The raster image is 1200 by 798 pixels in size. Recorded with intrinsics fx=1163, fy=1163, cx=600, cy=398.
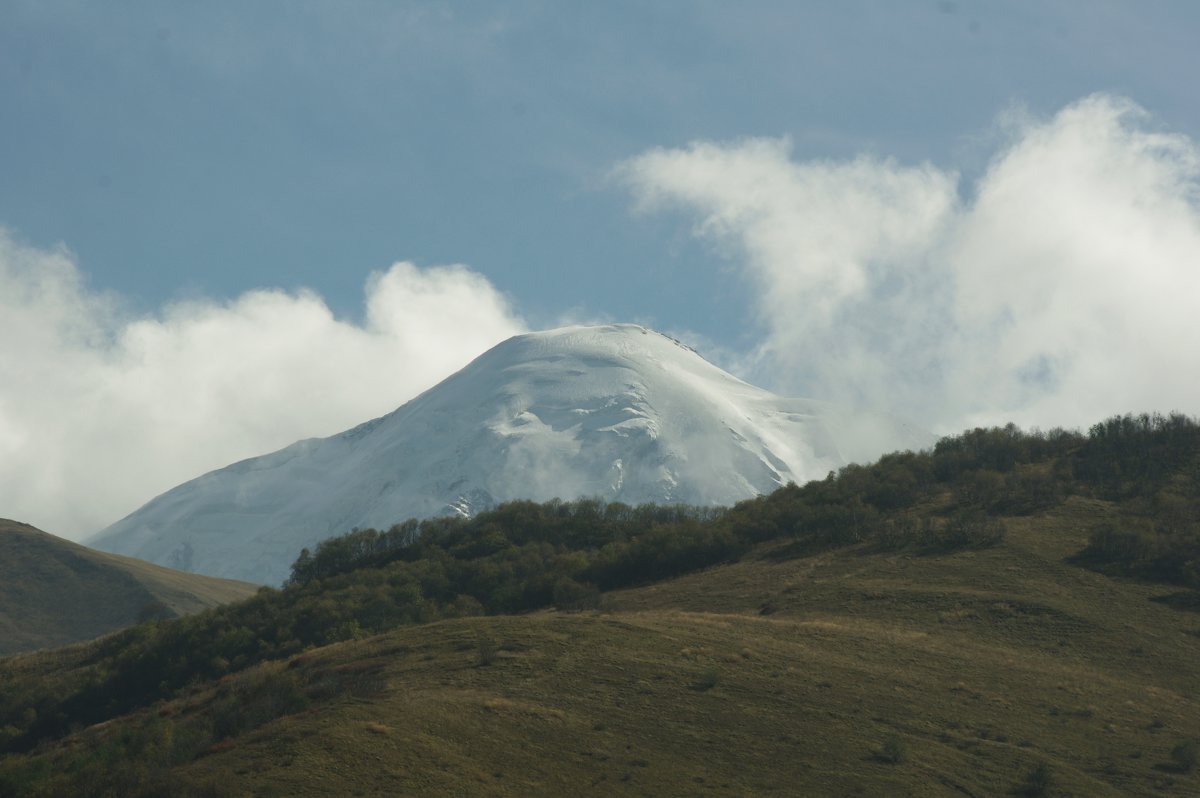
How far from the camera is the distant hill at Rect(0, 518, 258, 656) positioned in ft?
472

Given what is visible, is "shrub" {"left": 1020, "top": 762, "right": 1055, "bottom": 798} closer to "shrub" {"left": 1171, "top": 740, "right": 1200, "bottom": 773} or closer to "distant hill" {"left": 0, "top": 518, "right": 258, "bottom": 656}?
"shrub" {"left": 1171, "top": 740, "right": 1200, "bottom": 773}

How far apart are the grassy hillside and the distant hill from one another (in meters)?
48.3

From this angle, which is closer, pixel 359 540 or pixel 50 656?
pixel 50 656

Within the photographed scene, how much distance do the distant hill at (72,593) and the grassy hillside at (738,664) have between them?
4827cm

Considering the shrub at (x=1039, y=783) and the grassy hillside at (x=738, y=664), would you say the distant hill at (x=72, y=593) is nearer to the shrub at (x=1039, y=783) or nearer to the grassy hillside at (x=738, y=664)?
the grassy hillside at (x=738, y=664)

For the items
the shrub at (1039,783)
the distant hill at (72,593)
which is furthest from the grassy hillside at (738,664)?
the distant hill at (72,593)

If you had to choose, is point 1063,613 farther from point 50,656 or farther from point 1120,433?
point 50,656

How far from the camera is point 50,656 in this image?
324 feet

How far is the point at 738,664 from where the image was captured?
53.9 m

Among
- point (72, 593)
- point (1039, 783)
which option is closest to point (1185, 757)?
point (1039, 783)

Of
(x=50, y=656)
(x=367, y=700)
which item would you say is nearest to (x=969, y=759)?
(x=367, y=700)

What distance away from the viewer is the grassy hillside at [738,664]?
4253 cm

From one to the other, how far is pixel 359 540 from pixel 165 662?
35935mm

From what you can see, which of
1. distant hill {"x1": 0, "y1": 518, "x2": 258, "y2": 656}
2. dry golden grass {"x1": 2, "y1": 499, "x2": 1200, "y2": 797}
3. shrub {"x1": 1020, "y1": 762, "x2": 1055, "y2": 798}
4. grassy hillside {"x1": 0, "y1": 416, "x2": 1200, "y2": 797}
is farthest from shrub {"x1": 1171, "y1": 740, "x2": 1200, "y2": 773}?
distant hill {"x1": 0, "y1": 518, "x2": 258, "y2": 656}
